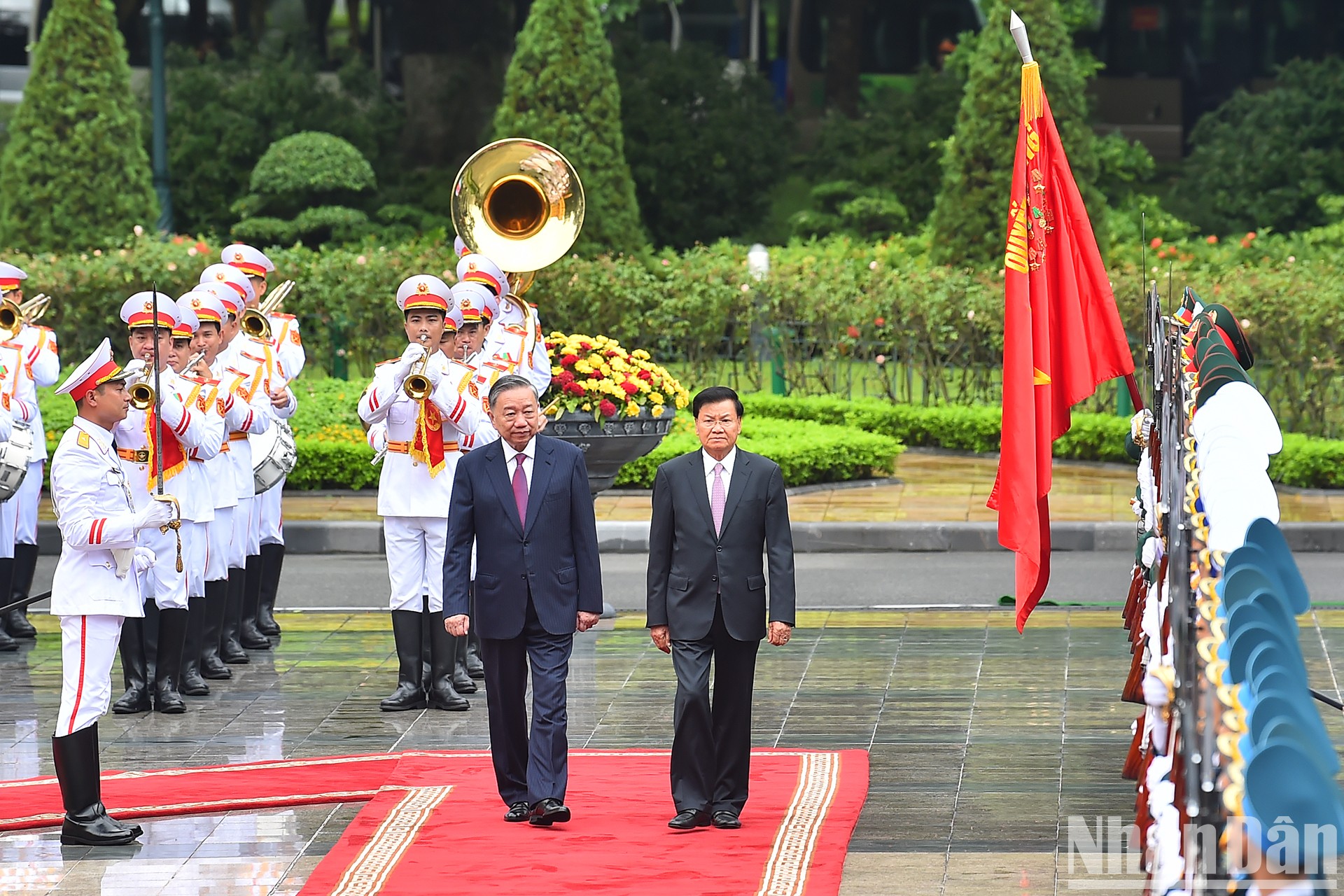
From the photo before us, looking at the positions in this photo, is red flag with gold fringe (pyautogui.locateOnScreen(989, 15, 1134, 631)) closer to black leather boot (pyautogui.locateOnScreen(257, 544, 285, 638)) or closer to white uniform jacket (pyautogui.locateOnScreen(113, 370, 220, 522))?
white uniform jacket (pyautogui.locateOnScreen(113, 370, 220, 522))

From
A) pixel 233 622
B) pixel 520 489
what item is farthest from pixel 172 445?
pixel 520 489

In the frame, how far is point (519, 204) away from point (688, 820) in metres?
6.79

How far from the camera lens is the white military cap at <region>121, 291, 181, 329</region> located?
31.9 feet

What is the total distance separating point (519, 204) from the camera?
531 inches

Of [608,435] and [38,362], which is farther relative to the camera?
[608,435]

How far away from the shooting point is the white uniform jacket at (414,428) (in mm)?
9805

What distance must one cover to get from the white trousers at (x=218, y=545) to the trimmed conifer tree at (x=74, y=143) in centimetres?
1461

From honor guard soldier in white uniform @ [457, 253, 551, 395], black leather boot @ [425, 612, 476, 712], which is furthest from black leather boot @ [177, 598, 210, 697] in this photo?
honor guard soldier in white uniform @ [457, 253, 551, 395]

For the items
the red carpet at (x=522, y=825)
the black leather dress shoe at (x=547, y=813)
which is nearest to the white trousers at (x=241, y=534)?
the red carpet at (x=522, y=825)

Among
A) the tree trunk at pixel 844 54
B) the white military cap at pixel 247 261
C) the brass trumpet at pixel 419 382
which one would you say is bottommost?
the brass trumpet at pixel 419 382

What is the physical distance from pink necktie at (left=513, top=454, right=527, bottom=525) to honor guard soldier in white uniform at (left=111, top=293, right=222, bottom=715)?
2.44 metres

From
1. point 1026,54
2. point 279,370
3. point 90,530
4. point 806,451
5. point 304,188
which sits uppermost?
point 304,188

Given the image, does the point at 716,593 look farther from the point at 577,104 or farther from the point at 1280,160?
the point at 1280,160

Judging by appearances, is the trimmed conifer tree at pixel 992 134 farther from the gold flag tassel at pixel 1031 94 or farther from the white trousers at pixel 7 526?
the gold flag tassel at pixel 1031 94
